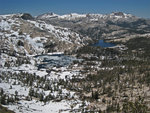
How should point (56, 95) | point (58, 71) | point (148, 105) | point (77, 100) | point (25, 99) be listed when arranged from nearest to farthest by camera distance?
1. point (148, 105)
2. point (25, 99)
3. point (77, 100)
4. point (56, 95)
5. point (58, 71)

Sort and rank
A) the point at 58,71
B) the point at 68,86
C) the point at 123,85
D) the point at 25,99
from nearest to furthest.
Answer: the point at 25,99
the point at 123,85
the point at 68,86
the point at 58,71

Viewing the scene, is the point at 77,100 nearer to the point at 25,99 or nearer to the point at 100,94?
the point at 100,94

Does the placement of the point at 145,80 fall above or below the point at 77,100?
above

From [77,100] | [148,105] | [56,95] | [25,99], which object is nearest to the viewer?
[148,105]

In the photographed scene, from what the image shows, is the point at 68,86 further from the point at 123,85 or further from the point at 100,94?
the point at 123,85

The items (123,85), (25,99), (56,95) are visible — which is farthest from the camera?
(123,85)

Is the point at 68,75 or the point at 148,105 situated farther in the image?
the point at 68,75

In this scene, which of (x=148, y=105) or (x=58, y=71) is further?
(x=58, y=71)

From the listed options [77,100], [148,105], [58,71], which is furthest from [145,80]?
[58,71]

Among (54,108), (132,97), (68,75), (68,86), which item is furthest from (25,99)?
(68,75)
